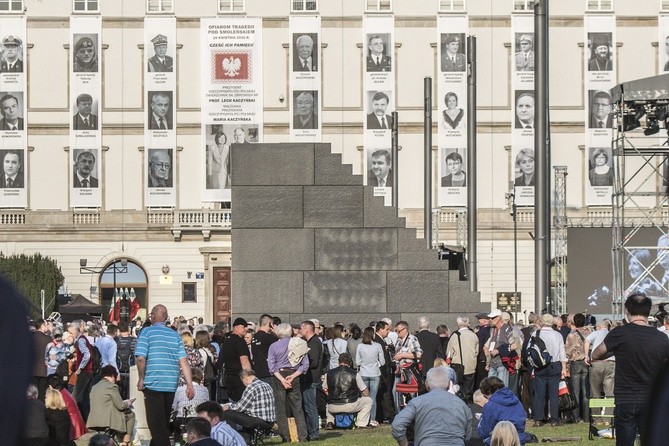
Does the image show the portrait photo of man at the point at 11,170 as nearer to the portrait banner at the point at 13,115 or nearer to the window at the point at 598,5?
the portrait banner at the point at 13,115

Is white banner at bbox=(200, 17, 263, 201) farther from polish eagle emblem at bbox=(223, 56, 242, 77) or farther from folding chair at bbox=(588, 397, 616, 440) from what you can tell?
folding chair at bbox=(588, 397, 616, 440)

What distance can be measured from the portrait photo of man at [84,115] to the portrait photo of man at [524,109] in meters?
17.2

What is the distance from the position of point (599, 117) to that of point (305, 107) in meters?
11.9

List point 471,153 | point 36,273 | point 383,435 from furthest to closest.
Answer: point 36,273 < point 471,153 < point 383,435

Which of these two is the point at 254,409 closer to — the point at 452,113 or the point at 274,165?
the point at 274,165

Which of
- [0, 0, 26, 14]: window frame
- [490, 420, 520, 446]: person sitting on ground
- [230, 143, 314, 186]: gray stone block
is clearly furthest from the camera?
[0, 0, 26, 14]: window frame

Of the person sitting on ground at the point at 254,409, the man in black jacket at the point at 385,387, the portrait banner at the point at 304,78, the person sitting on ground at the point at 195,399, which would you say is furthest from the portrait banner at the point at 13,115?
the person sitting on ground at the point at 254,409

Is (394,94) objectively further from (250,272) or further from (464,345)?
(464,345)

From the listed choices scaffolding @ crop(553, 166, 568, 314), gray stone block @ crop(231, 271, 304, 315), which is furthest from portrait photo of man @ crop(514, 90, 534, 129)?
gray stone block @ crop(231, 271, 304, 315)

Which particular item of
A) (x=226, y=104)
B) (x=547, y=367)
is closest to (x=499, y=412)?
(x=547, y=367)

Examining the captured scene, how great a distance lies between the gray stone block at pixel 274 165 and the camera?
26.9m

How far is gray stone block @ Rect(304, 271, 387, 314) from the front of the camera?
27266mm

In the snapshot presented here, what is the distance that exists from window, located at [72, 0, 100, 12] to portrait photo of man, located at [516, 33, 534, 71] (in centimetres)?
1744

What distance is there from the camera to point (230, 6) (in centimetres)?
6494
